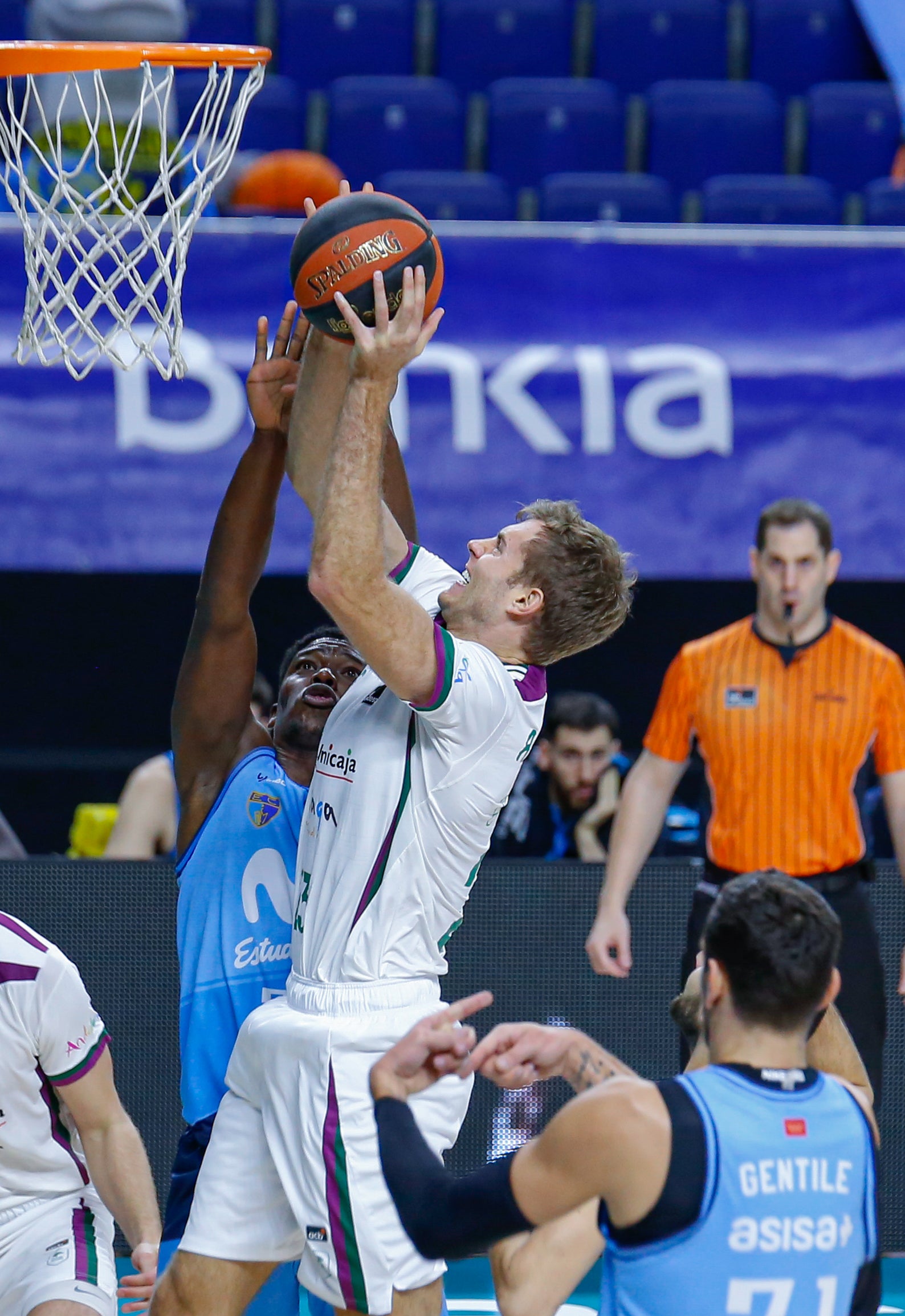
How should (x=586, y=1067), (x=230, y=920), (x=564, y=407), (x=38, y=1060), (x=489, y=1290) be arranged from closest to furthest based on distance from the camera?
1. (x=586, y=1067)
2. (x=38, y=1060)
3. (x=230, y=920)
4. (x=489, y=1290)
5. (x=564, y=407)

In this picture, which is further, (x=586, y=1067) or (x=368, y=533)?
(x=368, y=533)

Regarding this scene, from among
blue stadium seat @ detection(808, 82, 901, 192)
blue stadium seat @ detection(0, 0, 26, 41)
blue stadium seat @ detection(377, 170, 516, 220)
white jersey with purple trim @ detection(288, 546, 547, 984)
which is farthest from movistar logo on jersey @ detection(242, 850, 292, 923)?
blue stadium seat @ detection(808, 82, 901, 192)

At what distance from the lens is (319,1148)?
3.09m

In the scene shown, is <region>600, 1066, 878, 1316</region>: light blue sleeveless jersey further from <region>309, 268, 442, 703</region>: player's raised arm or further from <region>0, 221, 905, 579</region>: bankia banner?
<region>0, 221, 905, 579</region>: bankia banner

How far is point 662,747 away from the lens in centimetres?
555

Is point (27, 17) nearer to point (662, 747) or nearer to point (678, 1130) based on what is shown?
point (662, 747)

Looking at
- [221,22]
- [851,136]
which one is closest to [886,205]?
[851,136]

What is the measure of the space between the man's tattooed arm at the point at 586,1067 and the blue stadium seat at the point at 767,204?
6641 mm

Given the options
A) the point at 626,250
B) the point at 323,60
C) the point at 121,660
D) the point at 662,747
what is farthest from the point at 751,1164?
the point at 323,60

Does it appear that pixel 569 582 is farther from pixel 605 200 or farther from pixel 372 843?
pixel 605 200

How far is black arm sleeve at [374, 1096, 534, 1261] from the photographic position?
2.37 meters

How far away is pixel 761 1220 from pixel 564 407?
4896mm

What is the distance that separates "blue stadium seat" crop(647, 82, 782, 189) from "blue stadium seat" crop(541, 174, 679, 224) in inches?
41.5

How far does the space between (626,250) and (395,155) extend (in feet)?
9.16
